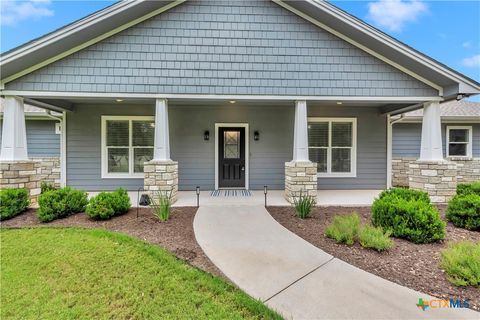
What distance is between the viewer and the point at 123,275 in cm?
288

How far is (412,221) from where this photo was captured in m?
3.85

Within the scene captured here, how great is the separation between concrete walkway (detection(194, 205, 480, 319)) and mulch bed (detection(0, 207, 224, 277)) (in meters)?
0.18

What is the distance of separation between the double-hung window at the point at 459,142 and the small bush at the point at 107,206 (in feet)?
38.2

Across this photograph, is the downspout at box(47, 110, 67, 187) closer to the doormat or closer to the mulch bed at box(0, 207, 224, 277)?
the mulch bed at box(0, 207, 224, 277)

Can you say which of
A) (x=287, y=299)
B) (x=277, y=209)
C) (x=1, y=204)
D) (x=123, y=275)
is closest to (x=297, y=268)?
(x=287, y=299)

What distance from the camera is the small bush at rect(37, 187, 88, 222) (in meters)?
4.77

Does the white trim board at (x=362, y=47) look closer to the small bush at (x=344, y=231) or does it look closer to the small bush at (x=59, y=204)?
the small bush at (x=344, y=231)

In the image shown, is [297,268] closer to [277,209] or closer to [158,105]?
[277,209]

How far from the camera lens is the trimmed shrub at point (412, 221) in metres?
3.75

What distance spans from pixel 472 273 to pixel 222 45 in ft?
20.8

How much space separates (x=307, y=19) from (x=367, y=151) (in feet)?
15.8

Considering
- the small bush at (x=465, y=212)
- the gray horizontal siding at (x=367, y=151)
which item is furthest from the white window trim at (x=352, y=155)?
the small bush at (x=465, y=212)

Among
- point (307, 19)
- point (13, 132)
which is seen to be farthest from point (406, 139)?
point (13, 132)

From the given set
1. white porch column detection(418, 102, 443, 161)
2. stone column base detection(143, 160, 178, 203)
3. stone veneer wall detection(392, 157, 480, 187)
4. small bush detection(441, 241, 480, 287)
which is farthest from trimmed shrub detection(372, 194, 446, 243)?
stone veneer wall detection(392, 157, 480, 187)
